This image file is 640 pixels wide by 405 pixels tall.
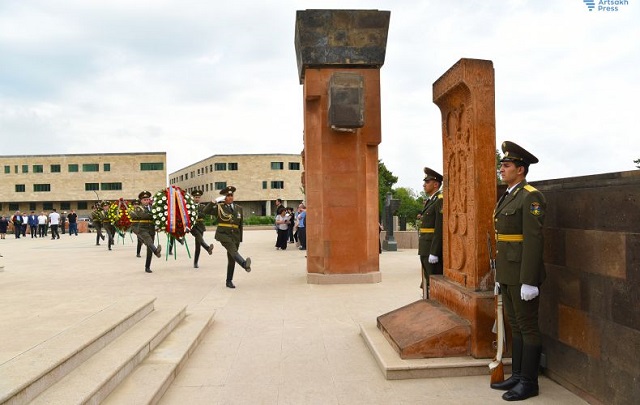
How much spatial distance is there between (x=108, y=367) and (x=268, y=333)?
2369 millimetres

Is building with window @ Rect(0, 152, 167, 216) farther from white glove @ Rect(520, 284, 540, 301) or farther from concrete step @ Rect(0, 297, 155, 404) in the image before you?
white glove @ Rect(520, 284, 540, 301)

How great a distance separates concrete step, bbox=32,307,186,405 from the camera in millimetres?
3471

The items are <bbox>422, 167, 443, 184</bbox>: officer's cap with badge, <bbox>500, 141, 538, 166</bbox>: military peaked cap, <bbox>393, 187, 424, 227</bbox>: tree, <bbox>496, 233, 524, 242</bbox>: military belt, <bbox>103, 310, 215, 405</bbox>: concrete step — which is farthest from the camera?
<bbox>393, 187, 424, 227</bbox>: tree

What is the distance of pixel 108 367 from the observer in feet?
13.4

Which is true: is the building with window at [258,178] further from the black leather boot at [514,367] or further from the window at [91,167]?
the black leather boot at [514,367]

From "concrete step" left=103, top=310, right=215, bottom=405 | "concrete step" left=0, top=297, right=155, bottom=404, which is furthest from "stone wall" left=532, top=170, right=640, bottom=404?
"concrete step" left=0, top=297, right=155, bottom=404

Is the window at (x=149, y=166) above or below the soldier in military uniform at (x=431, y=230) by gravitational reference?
above

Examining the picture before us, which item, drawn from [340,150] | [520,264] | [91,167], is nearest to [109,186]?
[91,167]

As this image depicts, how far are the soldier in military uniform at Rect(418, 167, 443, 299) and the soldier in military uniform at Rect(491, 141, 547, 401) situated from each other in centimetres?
191

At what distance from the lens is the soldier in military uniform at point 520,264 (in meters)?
3.94

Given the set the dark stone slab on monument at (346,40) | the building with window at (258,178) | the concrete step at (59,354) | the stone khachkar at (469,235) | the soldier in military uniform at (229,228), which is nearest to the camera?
the concrete step at (59,354)

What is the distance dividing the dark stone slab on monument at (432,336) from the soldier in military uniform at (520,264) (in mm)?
503

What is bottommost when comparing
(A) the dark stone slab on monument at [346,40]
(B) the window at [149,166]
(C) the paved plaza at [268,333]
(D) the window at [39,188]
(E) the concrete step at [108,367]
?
(C) the paved plaza at [268,333]

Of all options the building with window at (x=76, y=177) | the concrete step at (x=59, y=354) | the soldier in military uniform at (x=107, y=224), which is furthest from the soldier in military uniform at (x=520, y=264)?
the building with window at (x=76, y=177)
